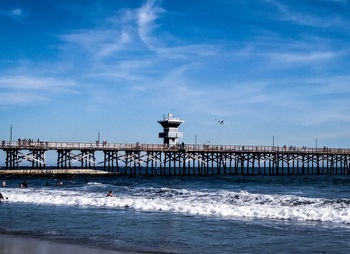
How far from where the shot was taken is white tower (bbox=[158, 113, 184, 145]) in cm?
5644

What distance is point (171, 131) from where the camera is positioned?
5647cm

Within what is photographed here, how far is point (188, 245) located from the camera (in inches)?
431

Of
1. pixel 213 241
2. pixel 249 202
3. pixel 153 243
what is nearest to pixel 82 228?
pixel 153 243

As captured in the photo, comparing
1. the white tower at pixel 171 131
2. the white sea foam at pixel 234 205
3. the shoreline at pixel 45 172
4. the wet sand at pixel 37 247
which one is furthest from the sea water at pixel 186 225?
the white tower at pixel 171 131

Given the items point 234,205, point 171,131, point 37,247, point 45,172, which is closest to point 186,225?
point 37,247

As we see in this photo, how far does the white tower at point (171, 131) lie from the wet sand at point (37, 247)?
45.4 meters

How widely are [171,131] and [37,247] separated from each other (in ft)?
153

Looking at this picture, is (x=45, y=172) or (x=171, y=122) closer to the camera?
(x=45, y=172)

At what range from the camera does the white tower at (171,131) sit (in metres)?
56.4

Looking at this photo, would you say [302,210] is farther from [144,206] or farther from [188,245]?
[188,245]

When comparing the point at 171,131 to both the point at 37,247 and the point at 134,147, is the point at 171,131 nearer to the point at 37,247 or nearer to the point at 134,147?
the point at 134,147

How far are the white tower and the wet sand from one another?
45.4 metres

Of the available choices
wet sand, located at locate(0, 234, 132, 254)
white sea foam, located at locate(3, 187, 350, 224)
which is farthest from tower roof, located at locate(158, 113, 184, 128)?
wet sand, located at locate(0, 234, 132, 254)

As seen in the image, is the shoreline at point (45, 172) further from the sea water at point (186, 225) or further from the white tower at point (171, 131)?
the sea water at point (186, 225)
